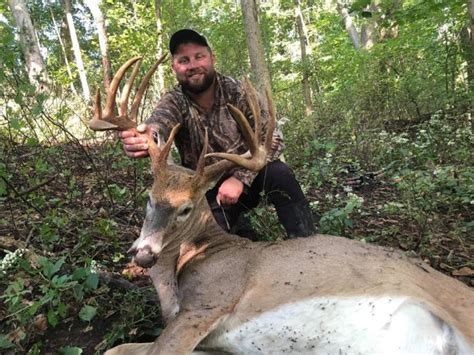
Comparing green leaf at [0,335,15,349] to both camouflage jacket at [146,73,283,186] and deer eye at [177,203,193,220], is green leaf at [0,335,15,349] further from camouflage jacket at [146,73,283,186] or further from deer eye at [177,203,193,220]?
camouflage jacket at [146,73,283,186]

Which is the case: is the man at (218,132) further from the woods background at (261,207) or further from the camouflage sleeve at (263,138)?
the woods background at (261,207)

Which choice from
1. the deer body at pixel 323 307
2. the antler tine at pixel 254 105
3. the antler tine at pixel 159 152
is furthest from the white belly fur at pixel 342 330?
the antler tine at pixel 254 105

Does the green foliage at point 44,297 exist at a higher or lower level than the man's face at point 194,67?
lower

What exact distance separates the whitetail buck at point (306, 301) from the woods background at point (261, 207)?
56 cm

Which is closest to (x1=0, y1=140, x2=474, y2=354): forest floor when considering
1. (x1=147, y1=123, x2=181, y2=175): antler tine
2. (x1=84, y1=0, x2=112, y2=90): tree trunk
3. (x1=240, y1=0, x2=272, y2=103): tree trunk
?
(x1=147, y1=123, x2=181, y2=175): antler tine

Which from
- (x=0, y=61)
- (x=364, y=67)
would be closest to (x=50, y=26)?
(x=364, y=67)

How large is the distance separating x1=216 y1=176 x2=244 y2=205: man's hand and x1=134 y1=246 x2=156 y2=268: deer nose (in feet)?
3.59

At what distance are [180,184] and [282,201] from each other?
119 cm

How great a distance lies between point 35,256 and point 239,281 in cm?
175

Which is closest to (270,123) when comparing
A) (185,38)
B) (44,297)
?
(185,38)

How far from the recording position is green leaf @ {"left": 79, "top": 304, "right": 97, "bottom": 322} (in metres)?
3.10

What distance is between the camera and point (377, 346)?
242 cm

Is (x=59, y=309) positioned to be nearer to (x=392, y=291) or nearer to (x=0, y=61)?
(x=392, y=291)

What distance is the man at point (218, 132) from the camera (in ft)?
14.2
